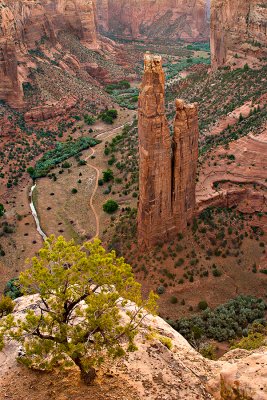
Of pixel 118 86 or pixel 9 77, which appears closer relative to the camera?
pixel 9 77

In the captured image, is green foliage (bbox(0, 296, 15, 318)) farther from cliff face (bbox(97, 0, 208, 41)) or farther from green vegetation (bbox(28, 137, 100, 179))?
cliff face (bbox(97, 0, 208, 41))

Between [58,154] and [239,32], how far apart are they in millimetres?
34382

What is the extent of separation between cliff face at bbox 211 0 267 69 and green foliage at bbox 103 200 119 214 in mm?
31050

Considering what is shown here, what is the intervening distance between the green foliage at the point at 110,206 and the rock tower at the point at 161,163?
12.0m

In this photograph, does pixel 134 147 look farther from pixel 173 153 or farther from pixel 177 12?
pixel 177 12

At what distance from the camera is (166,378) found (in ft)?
74.2

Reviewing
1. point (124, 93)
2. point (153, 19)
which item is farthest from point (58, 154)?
point (153, 19)

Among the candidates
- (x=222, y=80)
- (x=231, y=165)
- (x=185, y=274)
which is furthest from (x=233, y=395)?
(x=222, y=80)

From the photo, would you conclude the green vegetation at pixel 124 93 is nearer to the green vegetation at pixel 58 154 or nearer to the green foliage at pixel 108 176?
the green vegetation at pixel 58 154

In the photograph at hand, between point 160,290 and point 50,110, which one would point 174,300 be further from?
point 50,110

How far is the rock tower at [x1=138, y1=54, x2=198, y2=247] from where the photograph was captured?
128 feet

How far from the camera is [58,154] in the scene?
77.8 m

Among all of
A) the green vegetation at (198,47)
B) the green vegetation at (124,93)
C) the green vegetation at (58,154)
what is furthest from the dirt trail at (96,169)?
the green vegetation at (198,47)

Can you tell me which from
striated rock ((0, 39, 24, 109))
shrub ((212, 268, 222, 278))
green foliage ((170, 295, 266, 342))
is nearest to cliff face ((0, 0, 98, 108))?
striated rock ((0, 39, 24, 109))
